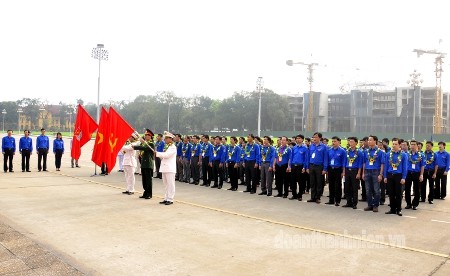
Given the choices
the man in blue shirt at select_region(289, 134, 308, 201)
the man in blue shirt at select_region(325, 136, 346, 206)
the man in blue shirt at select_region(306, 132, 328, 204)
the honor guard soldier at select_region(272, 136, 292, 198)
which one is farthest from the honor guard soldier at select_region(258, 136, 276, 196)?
the man in blue shirt at select_region(325, 136, 346, 206)

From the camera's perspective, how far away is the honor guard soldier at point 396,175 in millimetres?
9648

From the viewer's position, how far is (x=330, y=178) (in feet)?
36.6

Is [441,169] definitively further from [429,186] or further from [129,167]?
[129,167]

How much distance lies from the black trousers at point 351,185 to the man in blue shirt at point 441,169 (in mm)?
3631

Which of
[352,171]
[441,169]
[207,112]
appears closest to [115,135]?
[352,171]

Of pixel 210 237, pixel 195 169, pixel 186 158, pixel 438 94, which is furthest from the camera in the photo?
pixel 438 94

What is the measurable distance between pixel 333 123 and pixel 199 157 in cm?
9370

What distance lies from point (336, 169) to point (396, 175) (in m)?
1.67

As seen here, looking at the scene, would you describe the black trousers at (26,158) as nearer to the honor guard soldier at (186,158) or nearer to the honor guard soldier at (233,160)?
the honor guard soldier at (186,158)

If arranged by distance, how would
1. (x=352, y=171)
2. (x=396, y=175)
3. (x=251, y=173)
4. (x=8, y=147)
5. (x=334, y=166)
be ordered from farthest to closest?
(x=8, y=147), (x=251, y=173), (x=334, y=166), (x=352, y=171), (x=396, y=175)

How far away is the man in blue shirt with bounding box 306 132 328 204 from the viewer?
36.7ft

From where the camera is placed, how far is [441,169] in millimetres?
12523

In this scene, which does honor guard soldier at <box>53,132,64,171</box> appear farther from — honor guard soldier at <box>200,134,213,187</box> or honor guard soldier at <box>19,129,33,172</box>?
honor guard soldier at <box>200,134,213,187</box>

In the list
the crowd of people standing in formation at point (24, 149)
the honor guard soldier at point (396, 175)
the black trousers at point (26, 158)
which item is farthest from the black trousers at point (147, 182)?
the black trousers at point (26, 158)
